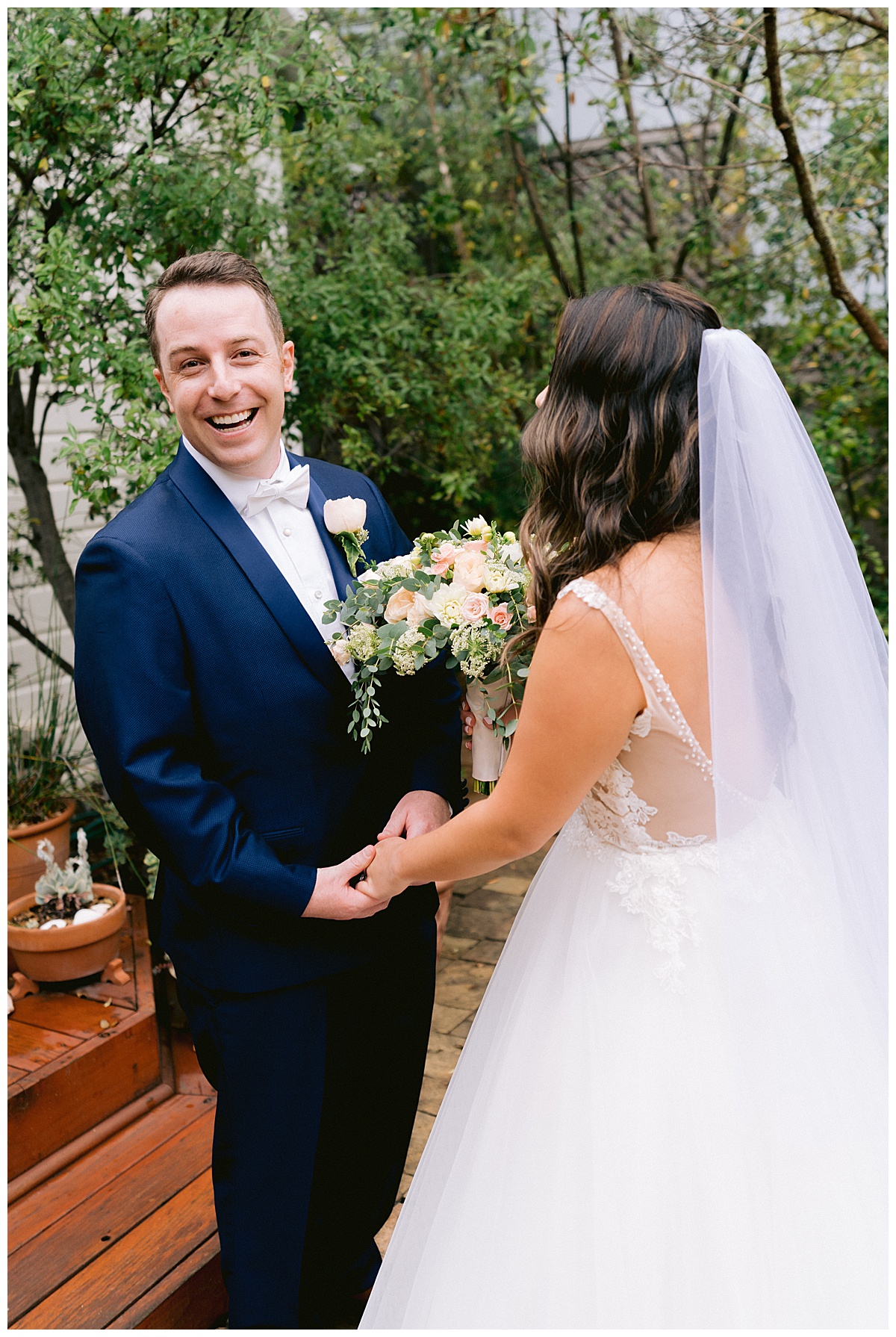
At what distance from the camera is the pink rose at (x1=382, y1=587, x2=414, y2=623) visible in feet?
6.14

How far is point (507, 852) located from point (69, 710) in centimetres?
274

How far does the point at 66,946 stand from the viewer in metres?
2.94

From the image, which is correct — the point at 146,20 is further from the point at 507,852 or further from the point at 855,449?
the point at 855,449

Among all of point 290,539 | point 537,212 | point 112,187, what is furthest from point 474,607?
point 537,212

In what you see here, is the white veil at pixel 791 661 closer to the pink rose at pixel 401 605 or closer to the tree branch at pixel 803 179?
the pink rose at pixel 401 605

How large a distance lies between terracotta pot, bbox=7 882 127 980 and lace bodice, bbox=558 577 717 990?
1816 mm

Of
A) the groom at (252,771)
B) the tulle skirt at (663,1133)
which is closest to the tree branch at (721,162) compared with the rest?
the groom at (252,771)

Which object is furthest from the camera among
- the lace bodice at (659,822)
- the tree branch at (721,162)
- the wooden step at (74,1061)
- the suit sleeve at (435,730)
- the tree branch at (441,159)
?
the tree branch at (441,159)

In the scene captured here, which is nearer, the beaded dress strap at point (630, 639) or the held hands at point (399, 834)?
the beaded dress strap at point (630, 639)

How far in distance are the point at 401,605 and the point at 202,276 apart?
2.43ft

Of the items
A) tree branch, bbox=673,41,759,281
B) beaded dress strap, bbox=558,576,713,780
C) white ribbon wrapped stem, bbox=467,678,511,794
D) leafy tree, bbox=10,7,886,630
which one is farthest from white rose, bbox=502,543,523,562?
tree branch, bbox=673,41,759,281

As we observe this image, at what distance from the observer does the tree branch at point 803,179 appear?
344cm

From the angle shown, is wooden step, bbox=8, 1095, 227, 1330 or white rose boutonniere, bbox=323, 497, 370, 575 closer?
white rose boutonniere, bbox=323, 497, 370, 575

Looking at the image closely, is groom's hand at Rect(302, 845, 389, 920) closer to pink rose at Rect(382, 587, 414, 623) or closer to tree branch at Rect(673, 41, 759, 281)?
pink rose at Rect(382, 587, 414, 623)
